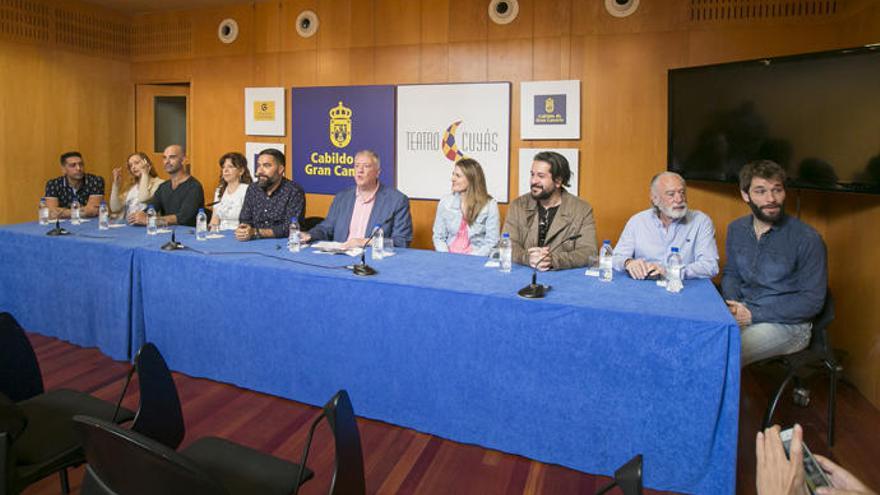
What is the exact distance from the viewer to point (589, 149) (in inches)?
178

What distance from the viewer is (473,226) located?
12.3 feet

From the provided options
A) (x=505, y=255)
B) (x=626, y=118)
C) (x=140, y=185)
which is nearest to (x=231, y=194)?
(x=140, y=185)

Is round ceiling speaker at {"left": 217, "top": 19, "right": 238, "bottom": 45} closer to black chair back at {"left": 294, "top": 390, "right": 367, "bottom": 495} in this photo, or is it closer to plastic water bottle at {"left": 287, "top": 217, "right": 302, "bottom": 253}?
plastic water bottle at {"left": 287, "top": 217, "right": 302, "bottom": 253}

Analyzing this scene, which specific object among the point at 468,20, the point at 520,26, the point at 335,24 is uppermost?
the point at 335,24

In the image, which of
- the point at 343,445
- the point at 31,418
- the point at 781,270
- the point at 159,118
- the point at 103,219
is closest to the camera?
the point at 343,445

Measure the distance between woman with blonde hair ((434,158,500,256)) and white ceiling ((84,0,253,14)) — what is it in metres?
3.38

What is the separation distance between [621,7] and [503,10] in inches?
37.0

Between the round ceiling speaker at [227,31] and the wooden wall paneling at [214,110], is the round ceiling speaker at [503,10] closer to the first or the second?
the wooden wall paneling at [214,110]

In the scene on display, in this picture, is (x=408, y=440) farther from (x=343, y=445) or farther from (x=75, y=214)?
(x=75, y=214)

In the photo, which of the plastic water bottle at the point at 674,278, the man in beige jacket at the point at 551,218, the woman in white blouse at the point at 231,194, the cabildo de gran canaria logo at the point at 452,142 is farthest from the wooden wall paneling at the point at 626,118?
the woman in white blouse at the point at 231,194

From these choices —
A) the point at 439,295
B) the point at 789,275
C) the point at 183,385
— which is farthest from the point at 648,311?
the point at 183,385

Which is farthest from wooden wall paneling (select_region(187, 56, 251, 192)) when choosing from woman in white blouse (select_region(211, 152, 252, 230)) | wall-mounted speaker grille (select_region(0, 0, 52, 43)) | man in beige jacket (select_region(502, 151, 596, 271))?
man in beige jacket (select_region(502, 151, 596, 271))

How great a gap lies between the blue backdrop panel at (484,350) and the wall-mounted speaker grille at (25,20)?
12.7 feet

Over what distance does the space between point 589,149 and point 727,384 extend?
9.52 ft
